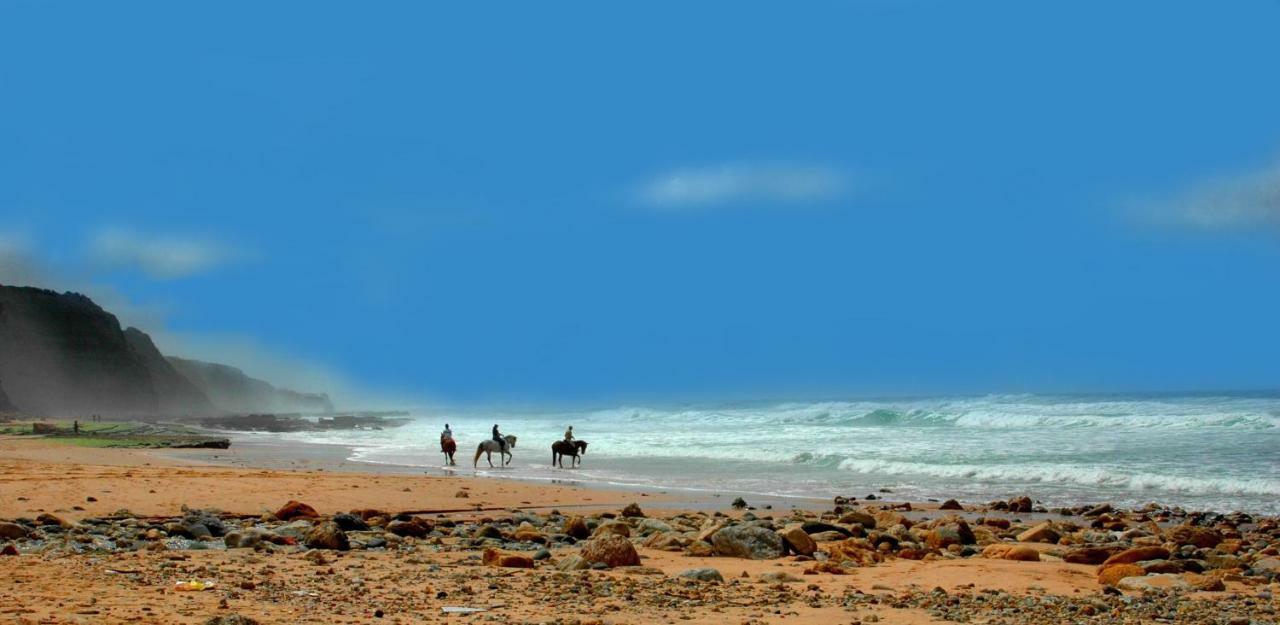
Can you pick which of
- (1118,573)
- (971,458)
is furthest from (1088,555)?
(971,458)

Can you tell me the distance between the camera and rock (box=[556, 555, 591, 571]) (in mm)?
8688

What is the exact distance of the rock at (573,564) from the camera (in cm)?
869

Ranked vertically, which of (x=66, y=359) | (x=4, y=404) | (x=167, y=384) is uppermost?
(x=66, y=359)

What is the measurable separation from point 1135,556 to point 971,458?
17.2 meters

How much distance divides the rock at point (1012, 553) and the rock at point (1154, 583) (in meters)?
1.50

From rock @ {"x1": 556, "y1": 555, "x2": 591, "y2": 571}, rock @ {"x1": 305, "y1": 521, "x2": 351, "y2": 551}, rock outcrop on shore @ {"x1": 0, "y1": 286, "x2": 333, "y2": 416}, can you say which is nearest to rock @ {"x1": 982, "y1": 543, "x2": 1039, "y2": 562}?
rock @ {"x1": 556, "y1": 555, "x2": 591, "y2": 571}

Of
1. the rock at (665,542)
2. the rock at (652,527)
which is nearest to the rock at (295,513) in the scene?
the rock at (652,527)

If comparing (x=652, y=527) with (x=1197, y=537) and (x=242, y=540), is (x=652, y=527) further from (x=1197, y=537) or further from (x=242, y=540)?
(x=1197, y=537)

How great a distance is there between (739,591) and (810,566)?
1557 mm

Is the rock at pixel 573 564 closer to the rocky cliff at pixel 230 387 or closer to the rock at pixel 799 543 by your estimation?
the rock at pixel 799 543

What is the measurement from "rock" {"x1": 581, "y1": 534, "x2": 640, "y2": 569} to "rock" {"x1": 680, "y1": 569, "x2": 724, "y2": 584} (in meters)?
0.75

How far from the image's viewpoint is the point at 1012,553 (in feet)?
33.2

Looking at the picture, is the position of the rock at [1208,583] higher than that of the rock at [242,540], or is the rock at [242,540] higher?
the rock at [242,540]

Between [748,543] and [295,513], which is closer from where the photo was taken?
[748,543]
